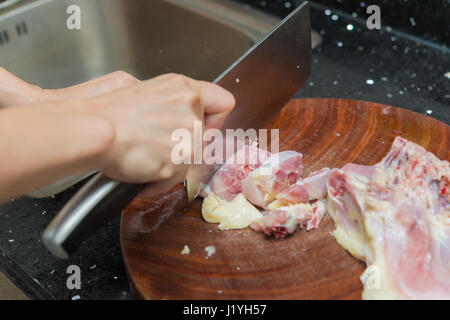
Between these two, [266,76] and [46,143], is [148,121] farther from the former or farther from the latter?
[266,76]

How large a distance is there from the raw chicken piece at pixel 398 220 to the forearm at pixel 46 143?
505 mm

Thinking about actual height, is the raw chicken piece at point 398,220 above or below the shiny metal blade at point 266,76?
below

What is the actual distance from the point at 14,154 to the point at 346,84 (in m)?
1.09

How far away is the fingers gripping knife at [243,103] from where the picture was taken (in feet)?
2.52

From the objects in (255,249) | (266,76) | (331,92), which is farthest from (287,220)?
(331,92)

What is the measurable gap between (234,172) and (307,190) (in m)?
0.16

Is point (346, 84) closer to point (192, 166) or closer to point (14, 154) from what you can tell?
point (192, 166)

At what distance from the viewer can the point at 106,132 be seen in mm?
694

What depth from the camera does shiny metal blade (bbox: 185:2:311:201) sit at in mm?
1006

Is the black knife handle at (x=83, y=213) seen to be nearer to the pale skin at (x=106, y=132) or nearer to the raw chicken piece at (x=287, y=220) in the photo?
the pale skin at (x=106, y=132)

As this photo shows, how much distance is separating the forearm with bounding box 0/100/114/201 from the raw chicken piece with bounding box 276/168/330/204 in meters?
0.43

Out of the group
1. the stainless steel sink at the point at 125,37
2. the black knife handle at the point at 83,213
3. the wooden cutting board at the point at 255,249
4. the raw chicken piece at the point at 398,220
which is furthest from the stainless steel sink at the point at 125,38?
the black knife handle at the point at 83,213

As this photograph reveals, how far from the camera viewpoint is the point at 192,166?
38.2 inches
